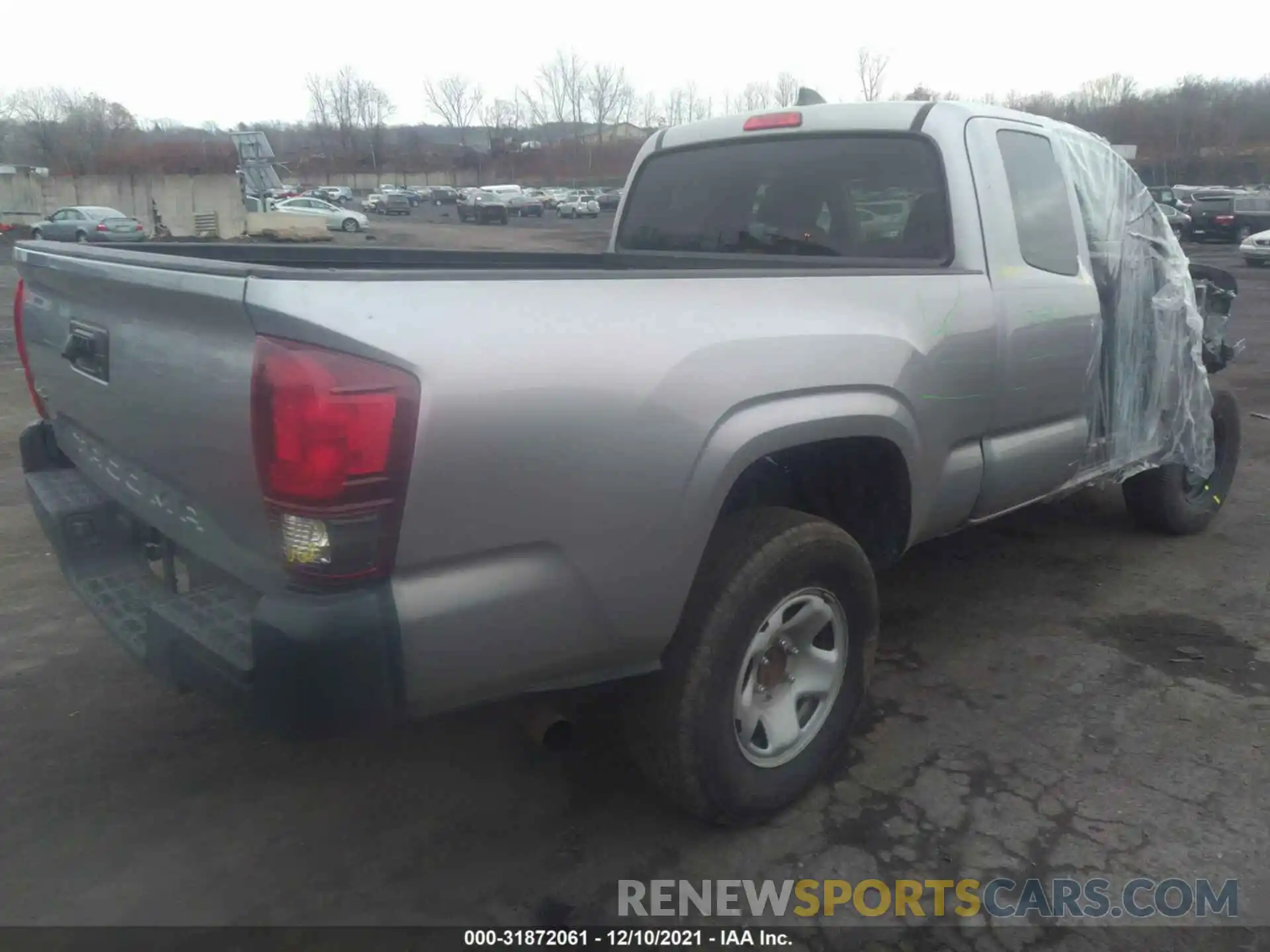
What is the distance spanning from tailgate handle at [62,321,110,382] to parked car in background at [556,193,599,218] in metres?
57.1

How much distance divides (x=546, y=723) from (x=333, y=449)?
96 cm

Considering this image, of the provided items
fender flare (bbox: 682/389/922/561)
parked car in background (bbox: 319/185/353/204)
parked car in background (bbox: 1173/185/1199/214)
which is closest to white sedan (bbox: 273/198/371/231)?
parked car in background (bbox: 319/185/353/204)

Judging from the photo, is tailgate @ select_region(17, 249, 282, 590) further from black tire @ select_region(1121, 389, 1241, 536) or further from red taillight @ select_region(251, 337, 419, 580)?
black tire @ select_region(1121, 389, 1241, 536)

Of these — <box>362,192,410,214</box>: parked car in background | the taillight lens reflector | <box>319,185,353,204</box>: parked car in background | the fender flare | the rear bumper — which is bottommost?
the rear bumper

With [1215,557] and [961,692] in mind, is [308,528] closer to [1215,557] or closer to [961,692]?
[961,692]

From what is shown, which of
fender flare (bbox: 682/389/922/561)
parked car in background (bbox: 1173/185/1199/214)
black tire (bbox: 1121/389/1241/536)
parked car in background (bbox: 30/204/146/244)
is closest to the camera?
fender flare (bbox: 682/389/922/561)

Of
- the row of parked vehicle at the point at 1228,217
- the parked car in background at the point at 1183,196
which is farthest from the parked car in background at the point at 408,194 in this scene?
the row of parked vehicle at the point at 1228,217

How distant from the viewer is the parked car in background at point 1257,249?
22469 mm

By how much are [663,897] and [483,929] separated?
45cm

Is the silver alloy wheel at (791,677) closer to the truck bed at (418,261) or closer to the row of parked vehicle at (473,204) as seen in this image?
the truck bed at (418,261)

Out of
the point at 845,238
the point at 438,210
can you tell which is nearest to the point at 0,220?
the point at 438,210

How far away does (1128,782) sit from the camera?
2.94 metres

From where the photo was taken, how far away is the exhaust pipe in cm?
241

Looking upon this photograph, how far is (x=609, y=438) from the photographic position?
2.09 metres
